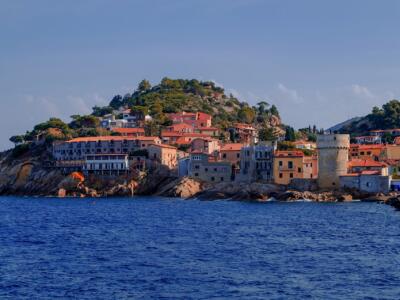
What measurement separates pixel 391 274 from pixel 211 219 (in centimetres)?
2861

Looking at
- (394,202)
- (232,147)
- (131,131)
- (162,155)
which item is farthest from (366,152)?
(131,131)

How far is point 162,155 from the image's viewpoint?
103 metres

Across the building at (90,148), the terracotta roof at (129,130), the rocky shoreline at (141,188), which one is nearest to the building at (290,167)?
the rocky shoreline at (141,188)

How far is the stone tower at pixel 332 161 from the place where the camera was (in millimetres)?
84688

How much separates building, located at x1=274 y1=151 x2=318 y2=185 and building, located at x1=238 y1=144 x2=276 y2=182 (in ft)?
6.63

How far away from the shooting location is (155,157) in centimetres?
10325

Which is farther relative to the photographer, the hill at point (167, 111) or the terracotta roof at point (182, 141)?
the hill at point (167, 111)

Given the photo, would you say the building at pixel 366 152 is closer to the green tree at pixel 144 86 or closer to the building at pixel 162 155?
the building at pixel 162 155

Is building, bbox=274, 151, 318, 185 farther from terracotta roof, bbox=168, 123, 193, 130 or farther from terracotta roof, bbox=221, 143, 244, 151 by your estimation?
terracotta roof, bbox=168, 123, 193, 130

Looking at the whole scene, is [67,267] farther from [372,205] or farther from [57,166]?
[57,166]

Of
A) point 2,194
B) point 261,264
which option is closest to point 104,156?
point 2,194

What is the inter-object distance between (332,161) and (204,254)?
4549 centimetres

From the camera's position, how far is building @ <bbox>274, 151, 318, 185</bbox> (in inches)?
3492

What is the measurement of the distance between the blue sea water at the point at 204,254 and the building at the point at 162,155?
30.5 metres
